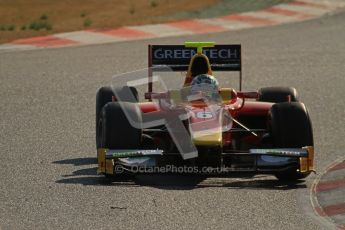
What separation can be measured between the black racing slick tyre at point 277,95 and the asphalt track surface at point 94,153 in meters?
0.75

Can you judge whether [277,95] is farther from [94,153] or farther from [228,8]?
[228,8]

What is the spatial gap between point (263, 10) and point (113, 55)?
23.9 feet

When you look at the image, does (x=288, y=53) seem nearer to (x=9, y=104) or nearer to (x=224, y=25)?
(x=224, y=25)

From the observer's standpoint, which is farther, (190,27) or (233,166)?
(190,27)

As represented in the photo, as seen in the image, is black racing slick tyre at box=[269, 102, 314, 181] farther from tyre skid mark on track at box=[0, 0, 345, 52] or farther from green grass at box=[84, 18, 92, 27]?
green grass at box=[84, 18, 92, 27]

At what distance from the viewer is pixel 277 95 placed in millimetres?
12492

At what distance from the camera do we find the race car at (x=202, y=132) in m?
10.3

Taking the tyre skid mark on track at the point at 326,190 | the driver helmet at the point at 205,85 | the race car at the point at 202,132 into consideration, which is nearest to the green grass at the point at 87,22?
the race car at the point at 202,132

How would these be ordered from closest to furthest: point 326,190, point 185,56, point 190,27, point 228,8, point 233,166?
point 326,190 < point 233,166 < point 185,56 < point 190,27 < point 228,8

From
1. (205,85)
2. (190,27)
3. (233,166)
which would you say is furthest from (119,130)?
(190,27)

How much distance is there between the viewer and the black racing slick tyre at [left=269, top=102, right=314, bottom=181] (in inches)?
417

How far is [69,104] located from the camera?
626 inches

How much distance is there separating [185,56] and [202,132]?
2.66m

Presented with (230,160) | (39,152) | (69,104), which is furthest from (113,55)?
(230,160)
